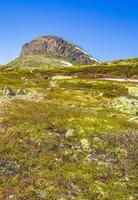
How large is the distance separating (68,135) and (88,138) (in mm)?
2008

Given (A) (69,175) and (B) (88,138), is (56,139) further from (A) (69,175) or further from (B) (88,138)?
(A) (69,175)

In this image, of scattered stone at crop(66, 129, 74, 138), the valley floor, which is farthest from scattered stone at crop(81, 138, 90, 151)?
scattered stone at crop(66, 129, 74, 138)

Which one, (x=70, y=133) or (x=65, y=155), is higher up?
(x=70, y=133)

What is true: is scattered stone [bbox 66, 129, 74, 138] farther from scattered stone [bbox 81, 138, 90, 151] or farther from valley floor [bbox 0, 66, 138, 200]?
scattered stone [bbox 81, 138, 90, 151]

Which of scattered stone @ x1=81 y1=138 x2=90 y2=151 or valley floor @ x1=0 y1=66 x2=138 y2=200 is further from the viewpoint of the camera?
scattered stone @ x1=81 y1=138 x2=90 y2=151

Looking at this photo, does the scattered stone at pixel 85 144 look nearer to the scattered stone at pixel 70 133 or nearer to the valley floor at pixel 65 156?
the valley floor at pixel 65 156

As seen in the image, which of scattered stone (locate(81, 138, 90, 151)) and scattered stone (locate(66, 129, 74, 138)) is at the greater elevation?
scattered stone (locate(66, 129, 74, 138))

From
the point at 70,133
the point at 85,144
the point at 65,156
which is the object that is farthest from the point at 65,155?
the point at 70,133

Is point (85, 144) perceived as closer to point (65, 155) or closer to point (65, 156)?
point (65, 155)

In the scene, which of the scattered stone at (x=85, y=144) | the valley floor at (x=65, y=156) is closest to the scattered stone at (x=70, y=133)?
the valley floor at (x=65, y=156)

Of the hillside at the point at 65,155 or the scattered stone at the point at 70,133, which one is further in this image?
the scattered stone at the point at 70,133

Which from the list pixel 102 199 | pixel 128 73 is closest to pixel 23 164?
pixel 102 199

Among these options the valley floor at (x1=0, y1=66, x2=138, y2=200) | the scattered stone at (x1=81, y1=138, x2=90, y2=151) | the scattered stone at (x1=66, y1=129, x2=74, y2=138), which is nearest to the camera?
the valley floor at (x1=0, y1=66, x2=138, y2=200)

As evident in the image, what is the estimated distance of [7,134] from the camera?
3697cm
